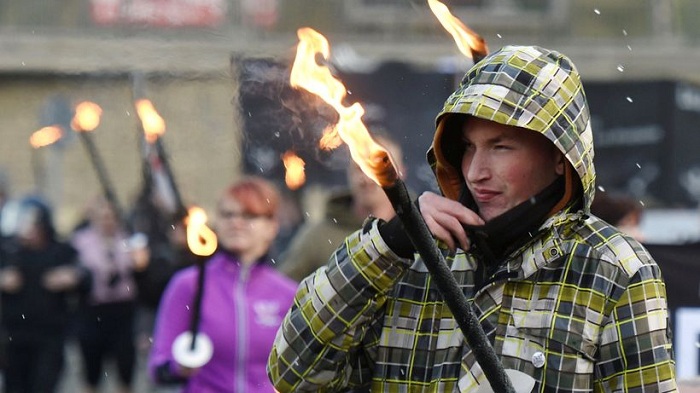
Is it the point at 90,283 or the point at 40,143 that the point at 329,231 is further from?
the point at 40,143

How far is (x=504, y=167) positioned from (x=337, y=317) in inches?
16.2

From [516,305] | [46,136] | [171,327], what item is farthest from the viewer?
[46,136]

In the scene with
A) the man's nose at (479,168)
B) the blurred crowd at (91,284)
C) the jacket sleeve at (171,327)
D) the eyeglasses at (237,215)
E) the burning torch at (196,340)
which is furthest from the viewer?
the blurred crowd at (91,284)

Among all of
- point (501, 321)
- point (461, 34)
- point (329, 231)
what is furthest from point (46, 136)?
point (501, 321)

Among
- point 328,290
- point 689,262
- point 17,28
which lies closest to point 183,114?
point 689,262

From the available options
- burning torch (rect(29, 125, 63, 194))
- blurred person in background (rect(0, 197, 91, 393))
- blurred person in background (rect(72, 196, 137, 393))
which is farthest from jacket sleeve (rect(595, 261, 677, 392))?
burning torch (rect(29, 125, 63, 194))

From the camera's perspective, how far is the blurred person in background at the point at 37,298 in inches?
330

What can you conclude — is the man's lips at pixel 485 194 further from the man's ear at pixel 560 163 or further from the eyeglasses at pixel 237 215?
the eyeglasses at pixel 237 215

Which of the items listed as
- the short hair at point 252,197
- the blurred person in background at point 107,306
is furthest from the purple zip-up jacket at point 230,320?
the blurred person in background at point 107,306

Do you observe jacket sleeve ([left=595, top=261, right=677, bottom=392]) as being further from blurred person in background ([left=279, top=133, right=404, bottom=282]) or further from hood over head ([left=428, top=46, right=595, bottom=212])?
blurred person in background ([left=279, top=133, right=404, bottom=282])

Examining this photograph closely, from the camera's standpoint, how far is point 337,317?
94.8 inches

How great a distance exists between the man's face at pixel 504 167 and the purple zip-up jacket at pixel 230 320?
9.12 feet

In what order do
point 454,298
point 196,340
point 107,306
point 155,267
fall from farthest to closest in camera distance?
1. point 107,306
2. point 155,267
3. point 196,340
4. point 454,298

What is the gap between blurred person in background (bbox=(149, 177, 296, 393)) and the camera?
5.18 m
